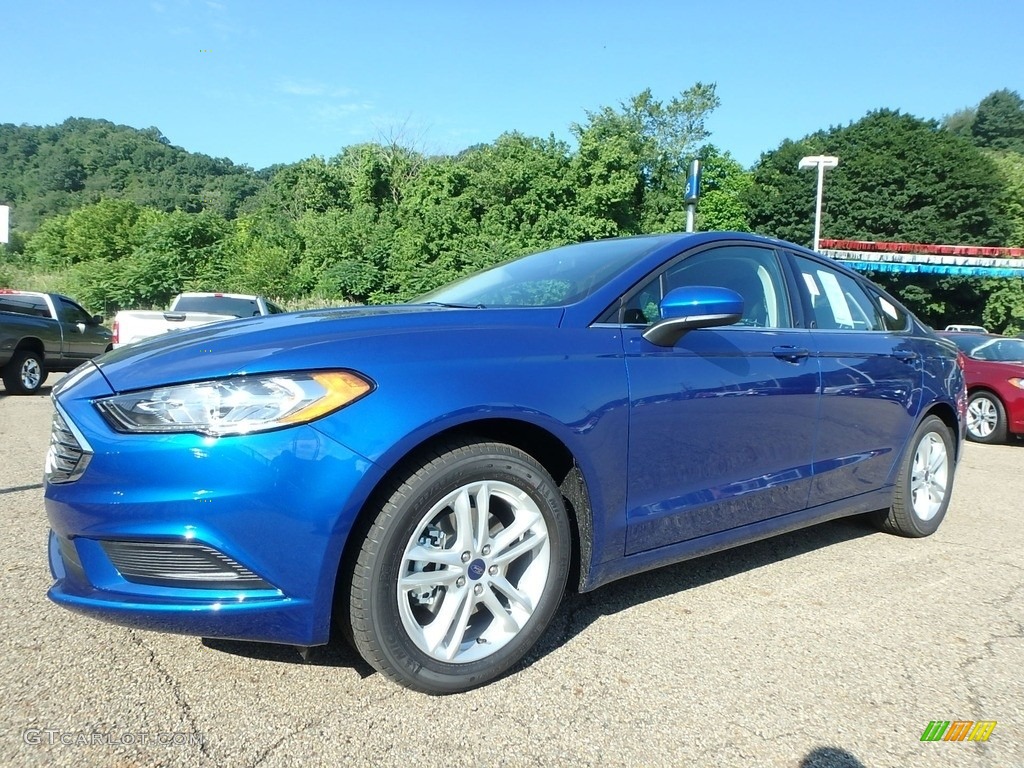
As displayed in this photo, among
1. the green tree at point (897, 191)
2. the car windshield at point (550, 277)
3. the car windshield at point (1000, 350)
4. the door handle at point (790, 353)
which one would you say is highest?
the green tree at point (897, 191)

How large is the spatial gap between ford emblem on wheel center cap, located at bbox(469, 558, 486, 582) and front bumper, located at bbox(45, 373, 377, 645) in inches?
17.7

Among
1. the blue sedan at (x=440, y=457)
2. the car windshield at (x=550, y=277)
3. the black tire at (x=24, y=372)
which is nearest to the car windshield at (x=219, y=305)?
the black tire at (x=24, y=372)

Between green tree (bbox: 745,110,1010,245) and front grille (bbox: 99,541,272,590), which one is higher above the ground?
green tree (bbox: 745,110,1010,245)

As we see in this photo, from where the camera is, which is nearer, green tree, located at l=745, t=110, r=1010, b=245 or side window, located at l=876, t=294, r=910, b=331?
side window, located at l=876, t=294, r=910, b=331

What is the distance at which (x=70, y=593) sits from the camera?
207 cm

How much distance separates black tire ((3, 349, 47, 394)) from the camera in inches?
417

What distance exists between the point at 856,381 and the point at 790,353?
566 mm

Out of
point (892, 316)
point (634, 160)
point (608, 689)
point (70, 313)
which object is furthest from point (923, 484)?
point (634, 160)

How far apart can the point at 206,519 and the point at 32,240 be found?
64.7m

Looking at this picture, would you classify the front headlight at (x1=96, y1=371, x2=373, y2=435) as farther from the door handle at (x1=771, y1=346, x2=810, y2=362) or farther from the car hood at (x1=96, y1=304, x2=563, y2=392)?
the door handle at (x1=771, y1=346, x2=810, y2=362)

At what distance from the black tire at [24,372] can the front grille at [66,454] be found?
10.2 meters

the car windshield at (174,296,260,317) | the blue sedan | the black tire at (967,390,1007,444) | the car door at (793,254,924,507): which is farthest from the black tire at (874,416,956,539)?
the car windshield at (174,296,260,317)

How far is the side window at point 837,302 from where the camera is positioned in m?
3.62

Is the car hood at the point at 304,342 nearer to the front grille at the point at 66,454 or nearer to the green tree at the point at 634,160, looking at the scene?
the front grille at the point at 66,454
